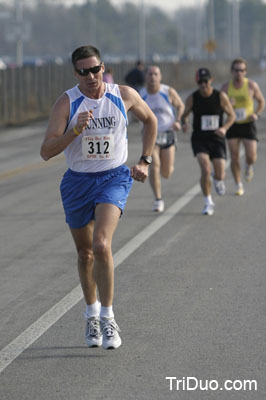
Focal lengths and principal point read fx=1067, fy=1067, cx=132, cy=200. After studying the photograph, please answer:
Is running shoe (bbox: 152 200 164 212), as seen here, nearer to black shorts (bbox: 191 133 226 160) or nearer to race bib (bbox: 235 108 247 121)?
black shorts (bbox: 191 133 226 160)

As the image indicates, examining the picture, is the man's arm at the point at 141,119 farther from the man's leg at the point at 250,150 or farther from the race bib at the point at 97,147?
the man's leg at the point at 250,150

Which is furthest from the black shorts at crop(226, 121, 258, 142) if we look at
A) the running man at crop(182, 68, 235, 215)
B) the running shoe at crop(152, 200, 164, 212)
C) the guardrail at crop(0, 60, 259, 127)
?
the guardrail at crop(0, 60, 259, 127)

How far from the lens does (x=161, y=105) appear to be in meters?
13.6

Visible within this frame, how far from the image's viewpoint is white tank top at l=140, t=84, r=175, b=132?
13.6m

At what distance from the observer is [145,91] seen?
1370 cm

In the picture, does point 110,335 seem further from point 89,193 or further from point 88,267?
point 89,193

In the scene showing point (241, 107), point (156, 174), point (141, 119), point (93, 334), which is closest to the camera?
point (93, 334)

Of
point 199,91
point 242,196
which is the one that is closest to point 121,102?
point 199,91

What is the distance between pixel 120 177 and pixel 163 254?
328 centimetres

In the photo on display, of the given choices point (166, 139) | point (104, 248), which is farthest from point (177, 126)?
point (104, 248)

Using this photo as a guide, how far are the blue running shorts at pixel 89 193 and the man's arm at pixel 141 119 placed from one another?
128mm

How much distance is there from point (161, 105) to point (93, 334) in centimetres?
723

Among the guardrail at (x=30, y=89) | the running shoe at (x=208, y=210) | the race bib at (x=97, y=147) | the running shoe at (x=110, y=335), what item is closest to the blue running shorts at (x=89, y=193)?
the race bib at (x=97, y=147)

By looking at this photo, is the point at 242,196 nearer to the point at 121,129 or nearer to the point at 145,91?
the point at 145,91
